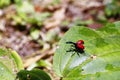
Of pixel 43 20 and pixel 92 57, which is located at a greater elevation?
pixel 43 20

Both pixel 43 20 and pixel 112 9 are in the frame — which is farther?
pixel 112 9

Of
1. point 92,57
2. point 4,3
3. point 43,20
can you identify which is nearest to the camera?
point 92,57

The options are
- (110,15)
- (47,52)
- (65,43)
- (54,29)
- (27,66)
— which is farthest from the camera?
(110,15)

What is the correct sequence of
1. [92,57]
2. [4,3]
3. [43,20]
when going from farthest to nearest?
[4,3], [43,20], [92,57]

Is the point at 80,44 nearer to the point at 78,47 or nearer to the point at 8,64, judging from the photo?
the point at 78,47

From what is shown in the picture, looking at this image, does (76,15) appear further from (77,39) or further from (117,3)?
(77,39)

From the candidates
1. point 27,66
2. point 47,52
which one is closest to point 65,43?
point 27,66

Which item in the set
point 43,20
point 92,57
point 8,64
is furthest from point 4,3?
point 92,57
